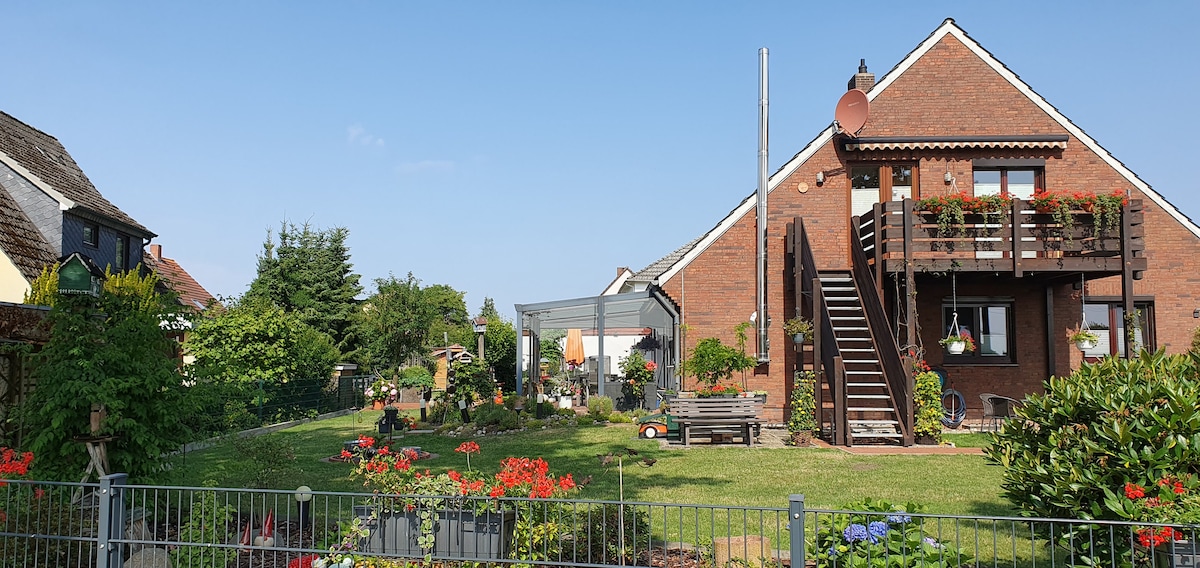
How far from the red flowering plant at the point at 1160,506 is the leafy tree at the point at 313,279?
37010 mm

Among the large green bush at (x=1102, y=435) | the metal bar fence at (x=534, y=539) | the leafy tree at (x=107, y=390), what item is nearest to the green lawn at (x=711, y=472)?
the leafy tree at (x=107, y=390)

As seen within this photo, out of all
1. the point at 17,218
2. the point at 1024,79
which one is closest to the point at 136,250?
the point at 17,218

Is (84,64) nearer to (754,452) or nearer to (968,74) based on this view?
(754,452)

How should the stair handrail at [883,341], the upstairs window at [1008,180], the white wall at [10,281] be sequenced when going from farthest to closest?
1. the white wall at [10,281]
2. the upstairs window at [1008,180]
3. the stair handrail at [883,341]

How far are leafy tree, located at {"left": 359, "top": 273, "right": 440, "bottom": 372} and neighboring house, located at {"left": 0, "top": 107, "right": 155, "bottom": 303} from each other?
10087 mm

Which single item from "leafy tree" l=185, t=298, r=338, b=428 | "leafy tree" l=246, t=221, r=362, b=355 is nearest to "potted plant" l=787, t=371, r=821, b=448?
"leafy tree" l=185, t=298, r=338, b=428

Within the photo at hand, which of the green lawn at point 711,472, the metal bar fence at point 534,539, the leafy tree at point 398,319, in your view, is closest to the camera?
the metal bar fence at point 534,539

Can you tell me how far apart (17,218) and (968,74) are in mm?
23219

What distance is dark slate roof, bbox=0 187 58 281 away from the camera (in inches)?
797

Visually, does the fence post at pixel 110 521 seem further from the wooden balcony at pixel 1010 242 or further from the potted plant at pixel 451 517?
the wooden balcony at pixel 1010 242

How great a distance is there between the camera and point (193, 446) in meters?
15.5

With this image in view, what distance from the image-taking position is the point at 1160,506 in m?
5.11

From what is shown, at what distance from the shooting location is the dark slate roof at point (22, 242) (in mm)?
20233

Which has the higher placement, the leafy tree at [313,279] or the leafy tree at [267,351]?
the leafy tree at [313,279]
